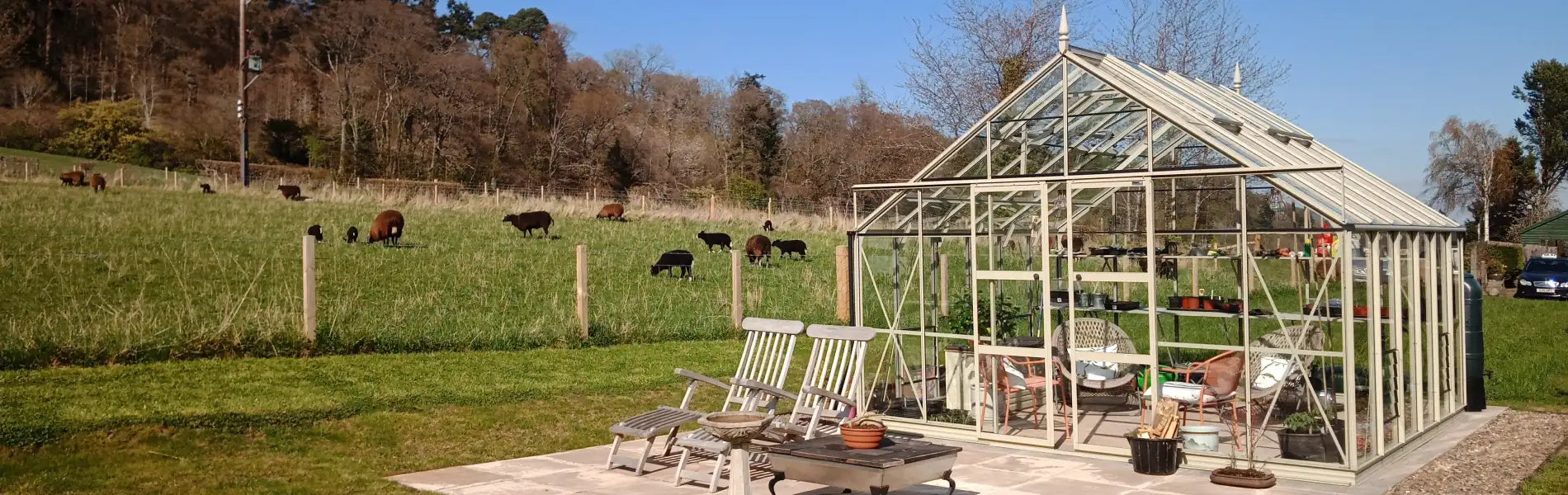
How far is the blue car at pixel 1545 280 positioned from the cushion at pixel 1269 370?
19932mm

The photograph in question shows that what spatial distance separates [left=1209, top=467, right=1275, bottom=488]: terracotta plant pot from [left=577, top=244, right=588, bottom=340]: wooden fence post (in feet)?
25.1

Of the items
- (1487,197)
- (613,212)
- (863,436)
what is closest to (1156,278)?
(863,436)

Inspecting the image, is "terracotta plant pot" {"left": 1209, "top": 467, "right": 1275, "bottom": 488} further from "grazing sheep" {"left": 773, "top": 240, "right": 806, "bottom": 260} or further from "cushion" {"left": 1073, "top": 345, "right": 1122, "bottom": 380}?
"grazing sheep" {"left": 773, "top": 240, "right": 806, "bottom": 260}

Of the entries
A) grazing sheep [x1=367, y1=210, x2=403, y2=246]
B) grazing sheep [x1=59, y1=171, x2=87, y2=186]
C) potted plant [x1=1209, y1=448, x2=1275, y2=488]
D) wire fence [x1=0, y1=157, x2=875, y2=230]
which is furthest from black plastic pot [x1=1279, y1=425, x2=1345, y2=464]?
grazing sheep [x1=59, y1=171, x2=87, y2=186]

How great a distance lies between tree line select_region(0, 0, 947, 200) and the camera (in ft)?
144

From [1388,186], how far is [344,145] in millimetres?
40759

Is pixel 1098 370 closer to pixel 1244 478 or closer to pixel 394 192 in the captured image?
pixel 1244 478

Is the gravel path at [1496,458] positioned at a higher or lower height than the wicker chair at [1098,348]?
lower

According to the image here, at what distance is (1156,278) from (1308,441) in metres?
1.74

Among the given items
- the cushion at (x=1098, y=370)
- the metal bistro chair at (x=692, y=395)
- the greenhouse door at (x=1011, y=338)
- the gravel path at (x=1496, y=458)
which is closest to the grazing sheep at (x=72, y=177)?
the metal bistro chair at (x=692, y=395)

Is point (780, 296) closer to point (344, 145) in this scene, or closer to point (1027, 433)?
point (1027, 433)

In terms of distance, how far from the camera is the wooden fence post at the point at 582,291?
12.7 m

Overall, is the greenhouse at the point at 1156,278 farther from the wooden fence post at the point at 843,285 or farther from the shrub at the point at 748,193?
the shrub at the point at 748,193

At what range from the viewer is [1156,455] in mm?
7039
